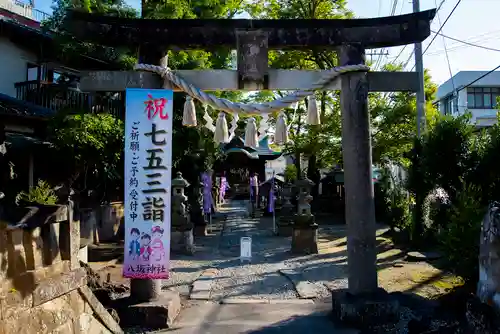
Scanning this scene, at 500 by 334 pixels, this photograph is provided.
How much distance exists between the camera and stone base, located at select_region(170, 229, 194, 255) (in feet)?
46.4

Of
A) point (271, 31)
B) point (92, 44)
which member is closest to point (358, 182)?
point (271, 31)

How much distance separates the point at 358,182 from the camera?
6457 mm

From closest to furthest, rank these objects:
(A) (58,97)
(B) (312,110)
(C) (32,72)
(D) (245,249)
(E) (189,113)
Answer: (E) (189,113) → (B) (312,110) → (D) (245,249) → (A) (58,97) → (C) (32,72)

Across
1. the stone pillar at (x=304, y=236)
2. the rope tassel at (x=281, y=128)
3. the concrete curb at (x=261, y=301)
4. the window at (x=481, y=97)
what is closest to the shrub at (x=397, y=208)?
the stone pillar at (x=304, y=236)

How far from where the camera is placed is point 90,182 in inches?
580

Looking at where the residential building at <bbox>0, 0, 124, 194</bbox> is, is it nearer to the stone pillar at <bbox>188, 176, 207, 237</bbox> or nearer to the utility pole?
the stone pillar at <bbox>188, 176, 207, 237</bbox>

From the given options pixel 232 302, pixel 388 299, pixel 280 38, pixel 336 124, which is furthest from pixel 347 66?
pixel 336 124

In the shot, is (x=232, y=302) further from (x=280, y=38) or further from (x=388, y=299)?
(x=280, y=38)

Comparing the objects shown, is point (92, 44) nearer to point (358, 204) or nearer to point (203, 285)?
point (203, 285)

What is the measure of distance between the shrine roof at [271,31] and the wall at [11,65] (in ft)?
32.6

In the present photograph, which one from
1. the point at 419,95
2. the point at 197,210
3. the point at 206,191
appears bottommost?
the point at 197,210

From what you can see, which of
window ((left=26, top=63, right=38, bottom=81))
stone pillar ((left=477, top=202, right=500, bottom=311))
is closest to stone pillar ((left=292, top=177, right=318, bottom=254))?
stone pillar ((left=477, top=202, right=500, bottom=311))

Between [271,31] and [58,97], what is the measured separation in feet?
37.8

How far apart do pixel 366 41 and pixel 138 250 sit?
4.85 m
